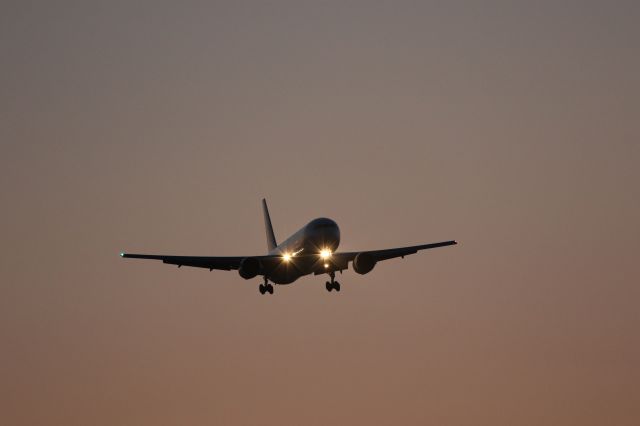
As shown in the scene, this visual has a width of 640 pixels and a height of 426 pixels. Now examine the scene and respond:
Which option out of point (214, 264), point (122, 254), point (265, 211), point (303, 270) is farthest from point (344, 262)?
point (265, 211)

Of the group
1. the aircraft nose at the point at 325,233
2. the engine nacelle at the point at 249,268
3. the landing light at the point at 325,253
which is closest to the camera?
the aircraft nose at the point at 325,233

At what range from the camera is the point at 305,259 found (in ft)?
281

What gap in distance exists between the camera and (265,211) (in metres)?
128

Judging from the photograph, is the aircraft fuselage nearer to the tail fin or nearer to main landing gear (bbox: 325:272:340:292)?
main landing gear (bbox: 325:272:340:292)

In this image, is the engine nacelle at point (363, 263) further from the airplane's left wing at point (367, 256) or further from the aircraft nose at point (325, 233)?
the aircraft nose at point (325, 233)

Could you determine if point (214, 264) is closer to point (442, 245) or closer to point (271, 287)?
point (271, 287)

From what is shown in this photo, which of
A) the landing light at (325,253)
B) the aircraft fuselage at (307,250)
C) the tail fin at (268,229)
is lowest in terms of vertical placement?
the landing light at (325,253)

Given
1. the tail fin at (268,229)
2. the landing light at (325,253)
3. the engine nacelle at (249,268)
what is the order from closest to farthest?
the landing light at (325,253) → the engine nacelle at (249,268) → the tail fin at (268,229)

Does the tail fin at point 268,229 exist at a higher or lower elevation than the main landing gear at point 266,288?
higher

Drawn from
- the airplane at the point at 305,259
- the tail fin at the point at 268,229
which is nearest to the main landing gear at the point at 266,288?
the airplane at the point at 305,259

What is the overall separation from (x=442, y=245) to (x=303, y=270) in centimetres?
1187

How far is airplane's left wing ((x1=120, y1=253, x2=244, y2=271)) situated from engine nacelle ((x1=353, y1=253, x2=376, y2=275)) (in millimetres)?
9262

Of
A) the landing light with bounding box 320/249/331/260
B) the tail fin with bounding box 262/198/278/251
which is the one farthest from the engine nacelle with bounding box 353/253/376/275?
the tail fin with bounding box 262/198/278/251

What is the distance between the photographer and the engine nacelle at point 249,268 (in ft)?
281
